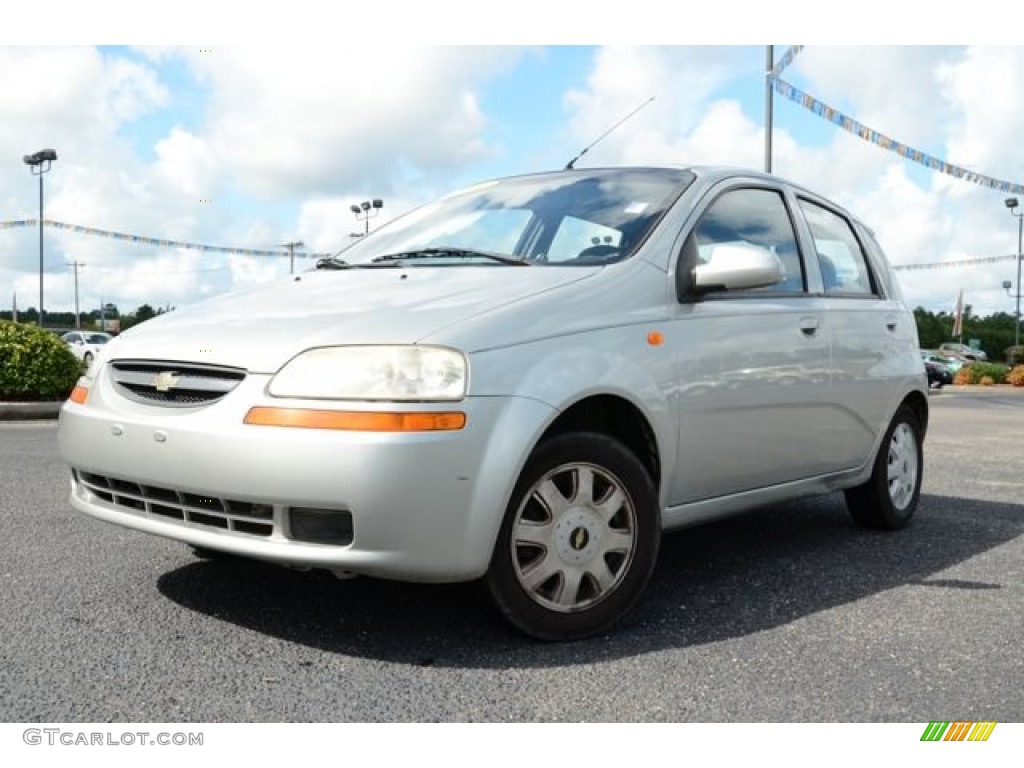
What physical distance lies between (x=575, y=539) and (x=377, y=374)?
0.84m

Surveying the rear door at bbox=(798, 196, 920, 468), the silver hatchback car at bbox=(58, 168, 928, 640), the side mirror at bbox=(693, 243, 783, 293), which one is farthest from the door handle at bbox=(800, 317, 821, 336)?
the side mirror at bbox=(693, 243, 783, 293)

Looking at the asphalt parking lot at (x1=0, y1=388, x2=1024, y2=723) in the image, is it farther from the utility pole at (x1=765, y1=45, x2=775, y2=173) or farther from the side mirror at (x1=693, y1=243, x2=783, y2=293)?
the utility pole at (x1=765, y1=45, x2=775, y2=173)

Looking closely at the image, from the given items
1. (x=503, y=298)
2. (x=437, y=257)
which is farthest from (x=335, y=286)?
(x=503, y=298)

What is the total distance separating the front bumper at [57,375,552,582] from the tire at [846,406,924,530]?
263 cm

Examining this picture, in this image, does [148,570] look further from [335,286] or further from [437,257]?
[437,257]

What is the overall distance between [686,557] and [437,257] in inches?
67.1

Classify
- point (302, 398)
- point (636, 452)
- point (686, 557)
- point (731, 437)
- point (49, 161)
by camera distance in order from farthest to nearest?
point (49, 161) → point (686, 557) → point (731, 437) → point (636, 452) → point (302, 398)

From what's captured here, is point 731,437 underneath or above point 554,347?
underneath

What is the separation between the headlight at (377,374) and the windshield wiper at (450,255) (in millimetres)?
811

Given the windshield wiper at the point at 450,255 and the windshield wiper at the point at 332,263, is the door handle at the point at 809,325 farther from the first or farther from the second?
the windshield wiper at the point at 332,263

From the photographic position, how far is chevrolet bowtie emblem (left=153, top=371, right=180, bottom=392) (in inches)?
122

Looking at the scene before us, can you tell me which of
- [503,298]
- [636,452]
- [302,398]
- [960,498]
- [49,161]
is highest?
[49,161]

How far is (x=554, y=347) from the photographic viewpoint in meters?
3.10

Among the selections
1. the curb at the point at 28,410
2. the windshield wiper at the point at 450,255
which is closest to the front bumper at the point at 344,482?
the windshield wiper at the point at 450,255
